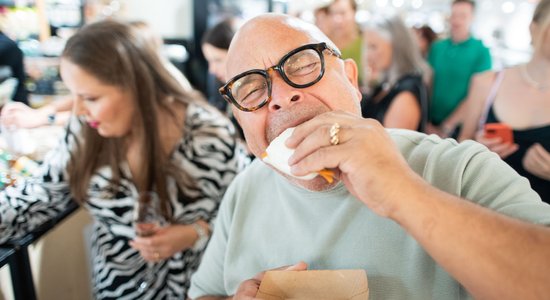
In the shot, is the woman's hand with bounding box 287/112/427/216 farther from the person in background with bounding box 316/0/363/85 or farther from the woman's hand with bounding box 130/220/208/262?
the person in background with bounding box 316/0/363/85

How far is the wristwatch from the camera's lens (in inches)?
65.9

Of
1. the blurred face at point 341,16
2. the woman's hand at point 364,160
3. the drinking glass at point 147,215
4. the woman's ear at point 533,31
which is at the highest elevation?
the woman's ear at point 533,31

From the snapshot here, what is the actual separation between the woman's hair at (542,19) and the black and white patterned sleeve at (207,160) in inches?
49.8

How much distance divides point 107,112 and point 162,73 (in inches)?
11.1

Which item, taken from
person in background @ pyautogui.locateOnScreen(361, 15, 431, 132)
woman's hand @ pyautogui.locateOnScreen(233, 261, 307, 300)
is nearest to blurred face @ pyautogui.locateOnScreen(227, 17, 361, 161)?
woman's hand @ pyautogui.locateOnScreen(233, 261, 307, 300)

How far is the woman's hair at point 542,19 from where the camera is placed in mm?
1547

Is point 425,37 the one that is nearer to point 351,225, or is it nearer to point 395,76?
point 395,76

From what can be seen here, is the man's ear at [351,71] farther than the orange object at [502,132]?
No

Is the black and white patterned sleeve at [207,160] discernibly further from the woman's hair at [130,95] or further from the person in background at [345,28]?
the person in background at [345,28]

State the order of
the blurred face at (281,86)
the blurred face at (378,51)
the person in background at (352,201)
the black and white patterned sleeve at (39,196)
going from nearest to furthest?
the person in background at (352,201) < the blurred face at (281,86) < the black and white patterned sleeve at (39,196) < the blurred face at (378,51)

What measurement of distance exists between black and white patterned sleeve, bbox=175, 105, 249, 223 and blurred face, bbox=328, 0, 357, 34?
2152 millimetres

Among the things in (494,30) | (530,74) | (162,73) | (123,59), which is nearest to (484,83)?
(530,74)

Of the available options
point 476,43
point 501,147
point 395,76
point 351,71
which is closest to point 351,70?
point 351,71

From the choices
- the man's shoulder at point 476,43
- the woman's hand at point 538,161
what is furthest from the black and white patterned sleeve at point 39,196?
the man's shoulder at point 476,43
